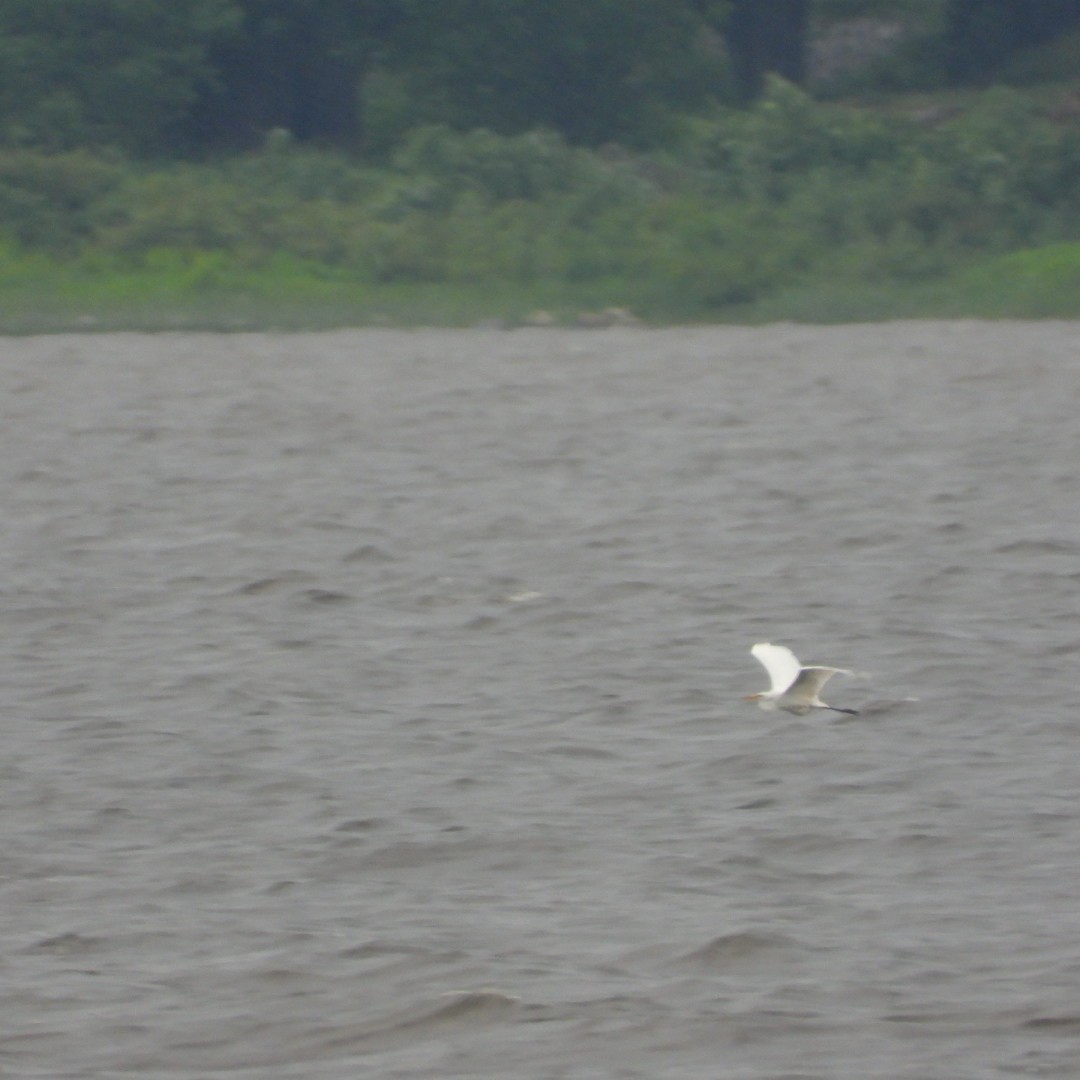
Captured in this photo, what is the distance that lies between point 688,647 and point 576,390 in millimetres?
7353

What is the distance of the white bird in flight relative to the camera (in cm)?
658

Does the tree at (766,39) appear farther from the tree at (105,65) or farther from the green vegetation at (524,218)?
the tree at (105,65)

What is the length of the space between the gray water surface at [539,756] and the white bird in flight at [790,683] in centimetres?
8

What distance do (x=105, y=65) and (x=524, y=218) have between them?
835cm

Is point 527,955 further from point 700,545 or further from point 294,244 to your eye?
point 294,244

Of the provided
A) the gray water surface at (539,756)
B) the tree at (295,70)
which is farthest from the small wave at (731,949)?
the tree at (295,70)

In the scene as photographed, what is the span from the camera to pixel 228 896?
17.3 feet

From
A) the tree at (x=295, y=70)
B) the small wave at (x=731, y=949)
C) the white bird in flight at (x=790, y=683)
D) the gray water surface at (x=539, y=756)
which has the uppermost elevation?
the tree at (x=295, y=70)

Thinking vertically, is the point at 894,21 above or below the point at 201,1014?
above

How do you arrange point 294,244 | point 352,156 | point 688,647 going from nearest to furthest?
1. point 688,647
2. point 294,244
3. point 352,156

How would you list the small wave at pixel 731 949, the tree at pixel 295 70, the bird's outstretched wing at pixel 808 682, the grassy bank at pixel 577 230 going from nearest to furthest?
the small wave at pixel 731 949
the bird's outstretched wing at pixel 808 682
the grassy bank at pixel 577 230
the tree at pixel 295 70

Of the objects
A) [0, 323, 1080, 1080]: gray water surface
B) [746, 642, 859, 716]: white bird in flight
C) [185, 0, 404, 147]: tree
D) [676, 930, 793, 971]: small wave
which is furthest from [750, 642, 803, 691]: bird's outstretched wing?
[185, 0, 404, 147]: tree

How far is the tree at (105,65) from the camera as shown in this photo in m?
27.7

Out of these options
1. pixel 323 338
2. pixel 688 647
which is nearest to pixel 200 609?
pixel 688 647
